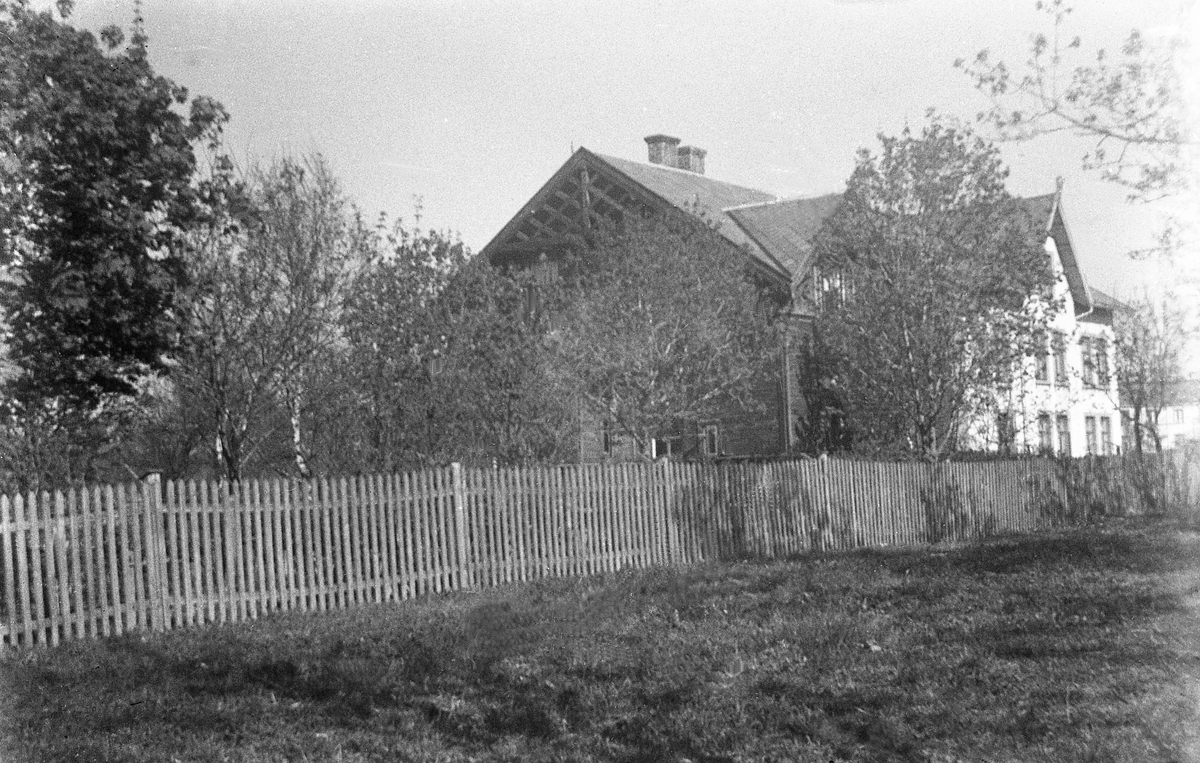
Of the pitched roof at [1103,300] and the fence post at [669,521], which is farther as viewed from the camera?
the pitched roof at [1103,300]

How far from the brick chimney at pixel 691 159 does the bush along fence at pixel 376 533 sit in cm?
2318

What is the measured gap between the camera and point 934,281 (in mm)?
23734

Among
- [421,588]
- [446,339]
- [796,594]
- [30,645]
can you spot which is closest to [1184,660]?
[796,594]

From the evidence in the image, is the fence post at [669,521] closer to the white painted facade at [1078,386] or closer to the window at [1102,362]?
the white painted facade at [1078,386]

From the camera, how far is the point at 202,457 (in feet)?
58.0

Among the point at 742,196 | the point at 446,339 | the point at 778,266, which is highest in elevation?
the point at 742,196

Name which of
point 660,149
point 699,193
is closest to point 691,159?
point 660,149

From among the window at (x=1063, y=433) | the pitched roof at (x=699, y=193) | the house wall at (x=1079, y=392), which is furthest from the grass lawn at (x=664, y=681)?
the window at (x=1063, y=433)

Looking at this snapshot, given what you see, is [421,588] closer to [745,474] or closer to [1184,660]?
[745,474]

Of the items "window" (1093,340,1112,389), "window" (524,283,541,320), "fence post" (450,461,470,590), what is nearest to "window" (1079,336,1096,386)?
"window" (1093,340,1112,389)

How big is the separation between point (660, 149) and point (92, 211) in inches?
1093

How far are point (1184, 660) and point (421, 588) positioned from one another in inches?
297

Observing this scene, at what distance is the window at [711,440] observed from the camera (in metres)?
31.1

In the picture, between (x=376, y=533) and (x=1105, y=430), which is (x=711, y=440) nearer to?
(x=376, y=533)
